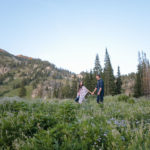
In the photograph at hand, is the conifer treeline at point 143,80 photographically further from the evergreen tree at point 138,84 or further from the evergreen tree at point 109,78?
the evergreen tree at point 109,78

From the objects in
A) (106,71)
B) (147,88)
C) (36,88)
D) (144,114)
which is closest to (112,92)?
(106,71)

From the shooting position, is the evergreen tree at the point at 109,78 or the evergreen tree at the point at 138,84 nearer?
the evergreen tree at the point at 109,78

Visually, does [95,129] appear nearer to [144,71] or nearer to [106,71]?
[106,71]

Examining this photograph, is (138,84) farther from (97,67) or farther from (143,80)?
(97,67)

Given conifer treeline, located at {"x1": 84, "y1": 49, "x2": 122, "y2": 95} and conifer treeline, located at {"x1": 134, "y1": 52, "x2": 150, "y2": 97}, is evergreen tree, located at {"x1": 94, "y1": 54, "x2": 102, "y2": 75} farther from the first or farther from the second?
conifer treeline, located at {"x1": 134, "y1": 52, "x2": 150, "y2": 97}

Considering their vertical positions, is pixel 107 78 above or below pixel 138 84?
above

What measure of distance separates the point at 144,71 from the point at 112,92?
64.9 ft

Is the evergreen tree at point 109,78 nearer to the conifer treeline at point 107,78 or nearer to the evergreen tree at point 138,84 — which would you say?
the conifer treeline at point 107,78

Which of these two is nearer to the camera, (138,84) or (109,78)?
(109,78)

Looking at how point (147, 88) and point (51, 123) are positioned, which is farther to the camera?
point (147, 88)

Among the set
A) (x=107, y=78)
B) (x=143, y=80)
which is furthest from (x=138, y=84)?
(x=107, y=78)

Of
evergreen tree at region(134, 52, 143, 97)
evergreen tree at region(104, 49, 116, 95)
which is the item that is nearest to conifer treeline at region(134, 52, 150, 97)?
evergreen tree at region(134, 52, 143, 97)

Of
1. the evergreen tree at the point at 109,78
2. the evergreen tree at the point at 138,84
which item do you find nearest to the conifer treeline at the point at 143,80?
A: the evergreen tree at the point at 138,84

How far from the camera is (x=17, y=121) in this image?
3.52 m
